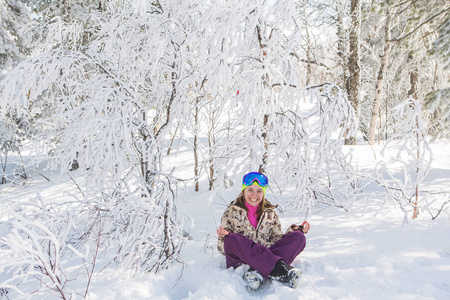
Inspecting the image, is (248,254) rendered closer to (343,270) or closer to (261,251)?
(261,251)

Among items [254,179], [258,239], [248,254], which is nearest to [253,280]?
[248,254]

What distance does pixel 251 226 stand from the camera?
120 inches

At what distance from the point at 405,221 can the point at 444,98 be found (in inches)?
143

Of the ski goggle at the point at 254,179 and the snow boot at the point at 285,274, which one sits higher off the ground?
the ski goggle at the point at 254,179

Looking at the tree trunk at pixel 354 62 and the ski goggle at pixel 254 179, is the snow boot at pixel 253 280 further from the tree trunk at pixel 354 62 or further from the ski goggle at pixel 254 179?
the tree trunk at pixel 354 62

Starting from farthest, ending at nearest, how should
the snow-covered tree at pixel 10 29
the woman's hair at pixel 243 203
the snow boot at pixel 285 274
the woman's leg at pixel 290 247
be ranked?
the snow-covered tree at pixel 10 29 < the woman's hair at pixel 243 203 < the woman's leg at pixel 290 247 < the snow boot at pixel 285 274

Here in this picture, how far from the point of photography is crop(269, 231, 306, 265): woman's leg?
2695 millimetres

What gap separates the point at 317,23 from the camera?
967 centimetres

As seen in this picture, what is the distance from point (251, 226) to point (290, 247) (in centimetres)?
50

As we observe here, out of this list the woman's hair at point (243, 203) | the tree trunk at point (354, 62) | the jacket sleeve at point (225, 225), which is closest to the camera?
the jacket sleeve at point (225, 225)

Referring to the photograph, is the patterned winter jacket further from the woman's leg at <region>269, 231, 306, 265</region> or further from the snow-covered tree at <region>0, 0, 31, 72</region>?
the snow-covered tree at <region>0, 0, 31, 72</region>

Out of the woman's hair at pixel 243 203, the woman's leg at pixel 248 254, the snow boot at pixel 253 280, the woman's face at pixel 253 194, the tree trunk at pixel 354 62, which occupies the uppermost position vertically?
the tree trunk at pixel 354 62

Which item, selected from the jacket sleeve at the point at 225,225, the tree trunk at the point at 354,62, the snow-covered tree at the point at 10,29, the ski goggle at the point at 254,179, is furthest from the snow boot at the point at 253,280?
the snow-covered tree at the point at 10,29

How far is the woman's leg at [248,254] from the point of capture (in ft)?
8.36
